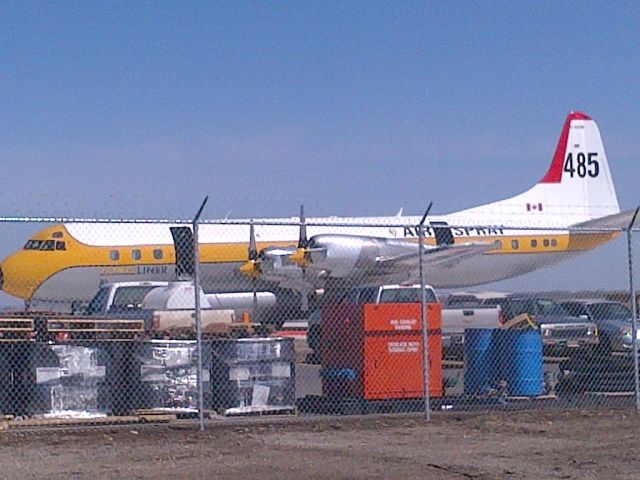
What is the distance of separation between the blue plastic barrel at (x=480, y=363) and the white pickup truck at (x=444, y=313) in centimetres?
400

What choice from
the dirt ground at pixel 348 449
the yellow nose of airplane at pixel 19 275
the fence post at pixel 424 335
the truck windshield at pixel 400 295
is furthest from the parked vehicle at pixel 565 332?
the yellow nose of airplane at pixel 19 275

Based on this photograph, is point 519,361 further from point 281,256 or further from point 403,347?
point 281,256

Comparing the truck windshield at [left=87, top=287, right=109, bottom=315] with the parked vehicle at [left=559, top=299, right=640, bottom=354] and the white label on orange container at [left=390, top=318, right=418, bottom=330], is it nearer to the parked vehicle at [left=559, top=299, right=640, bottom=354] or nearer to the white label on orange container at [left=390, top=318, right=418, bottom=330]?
the white label on orange container at [left=390, top=318, right=418, bottom=330]

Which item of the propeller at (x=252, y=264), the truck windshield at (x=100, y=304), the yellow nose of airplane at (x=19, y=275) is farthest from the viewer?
the propeller at (x=252, y=264)

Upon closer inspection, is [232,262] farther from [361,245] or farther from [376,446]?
[376,446]

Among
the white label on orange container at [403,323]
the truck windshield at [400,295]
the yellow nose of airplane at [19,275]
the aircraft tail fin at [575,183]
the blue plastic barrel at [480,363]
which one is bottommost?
the blue plastic barrel at [480,363]

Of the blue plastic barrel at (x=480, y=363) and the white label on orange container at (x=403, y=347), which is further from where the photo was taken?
the blue plastic barrel at (x=480, y=363)

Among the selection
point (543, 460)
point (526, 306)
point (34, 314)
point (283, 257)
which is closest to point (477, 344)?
point (543, 460)

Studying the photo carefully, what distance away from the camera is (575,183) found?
49250mm

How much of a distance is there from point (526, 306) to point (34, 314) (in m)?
15.0

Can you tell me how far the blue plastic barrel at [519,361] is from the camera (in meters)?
14.9

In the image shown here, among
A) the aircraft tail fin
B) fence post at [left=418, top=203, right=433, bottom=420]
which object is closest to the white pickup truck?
fence post at [left=418, top=203, right=433, bottom=420]

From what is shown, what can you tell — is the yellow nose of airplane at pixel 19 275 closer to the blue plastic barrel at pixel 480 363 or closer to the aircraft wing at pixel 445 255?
the aircraft wing at pixel 445 255

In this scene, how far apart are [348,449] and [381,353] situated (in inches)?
117
